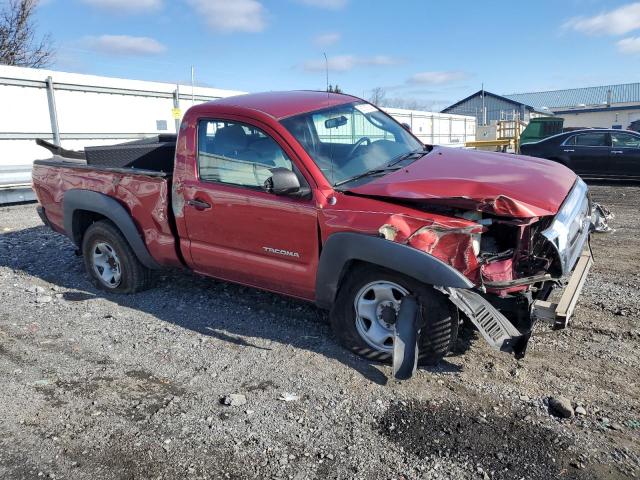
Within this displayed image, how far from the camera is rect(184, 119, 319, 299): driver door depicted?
3.83 metres

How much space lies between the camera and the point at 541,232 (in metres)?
3.35

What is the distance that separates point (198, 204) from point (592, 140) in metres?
12.0

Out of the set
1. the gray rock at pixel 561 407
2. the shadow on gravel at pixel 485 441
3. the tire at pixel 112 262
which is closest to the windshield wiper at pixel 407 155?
the shadow on gravel at pixel 485 441

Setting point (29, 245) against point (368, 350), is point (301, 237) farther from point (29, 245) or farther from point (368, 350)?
point (29, 245)

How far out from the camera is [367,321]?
375 centimetres

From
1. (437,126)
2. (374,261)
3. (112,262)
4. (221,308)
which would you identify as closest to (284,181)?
(374,261)

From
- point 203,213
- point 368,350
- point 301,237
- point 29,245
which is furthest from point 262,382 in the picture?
point 29,245

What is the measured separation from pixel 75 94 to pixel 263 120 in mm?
10664

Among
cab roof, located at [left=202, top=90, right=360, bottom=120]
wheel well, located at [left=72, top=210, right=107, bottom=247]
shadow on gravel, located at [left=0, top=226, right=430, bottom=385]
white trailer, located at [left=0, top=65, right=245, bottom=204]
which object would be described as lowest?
Result: shadow on gravel, located at [left=0, top=226, right=430, bottom=385]

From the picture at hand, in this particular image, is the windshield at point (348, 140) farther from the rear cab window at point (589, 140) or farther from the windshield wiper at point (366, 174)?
the rear cab window at point (589, 140)

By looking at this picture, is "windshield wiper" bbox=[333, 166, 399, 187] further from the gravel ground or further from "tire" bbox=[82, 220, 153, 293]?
"tire" bbox=[82, 220, 153, 293]

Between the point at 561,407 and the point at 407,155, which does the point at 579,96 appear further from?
the point at 561,407

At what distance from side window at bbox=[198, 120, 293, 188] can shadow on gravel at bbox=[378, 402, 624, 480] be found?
1999 millimetres

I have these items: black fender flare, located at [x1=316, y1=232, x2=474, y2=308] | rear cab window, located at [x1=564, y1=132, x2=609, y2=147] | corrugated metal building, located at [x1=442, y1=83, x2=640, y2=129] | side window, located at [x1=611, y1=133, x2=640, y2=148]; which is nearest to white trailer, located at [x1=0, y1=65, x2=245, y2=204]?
black fender flare, located at [x1=316, y1=232, x2=474, y2=308]
